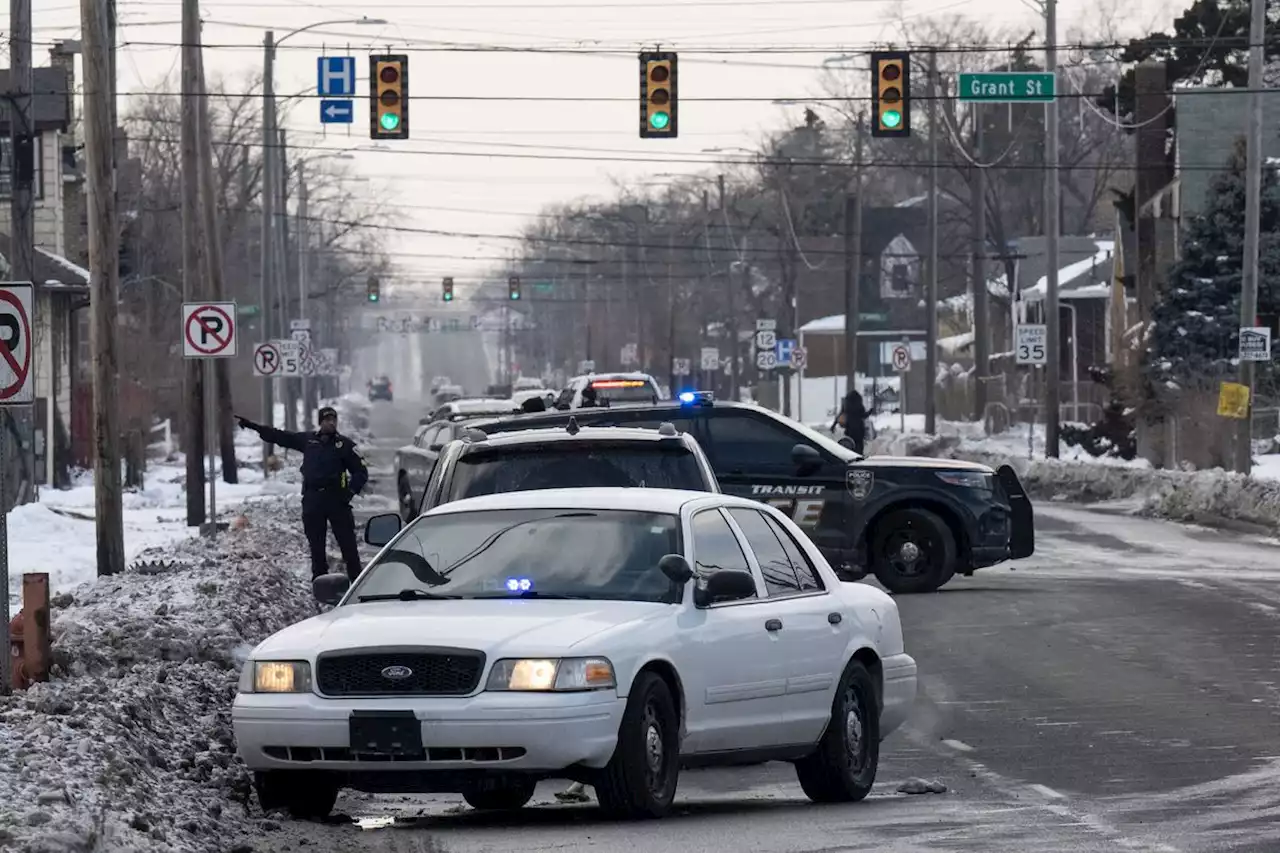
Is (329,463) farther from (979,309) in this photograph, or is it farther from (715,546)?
(979,309)

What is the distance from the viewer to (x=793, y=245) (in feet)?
289

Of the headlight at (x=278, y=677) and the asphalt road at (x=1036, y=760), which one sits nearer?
the asphalt road at (x=1036, y=760)

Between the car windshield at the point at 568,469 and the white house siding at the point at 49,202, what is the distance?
3571 cm

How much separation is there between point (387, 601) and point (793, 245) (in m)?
78.3

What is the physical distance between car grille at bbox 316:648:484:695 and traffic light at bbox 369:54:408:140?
71.4ft

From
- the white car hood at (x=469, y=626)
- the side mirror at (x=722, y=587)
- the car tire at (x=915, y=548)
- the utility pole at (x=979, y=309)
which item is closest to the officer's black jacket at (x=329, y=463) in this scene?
the car tire at (x=915, y=548)

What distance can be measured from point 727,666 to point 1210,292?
40.6 m

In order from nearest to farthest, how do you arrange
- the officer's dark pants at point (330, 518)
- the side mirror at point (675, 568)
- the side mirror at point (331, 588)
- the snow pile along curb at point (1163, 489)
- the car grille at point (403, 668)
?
the car grille at point (403, 668), the side mirror at point (675, 568), the side mirror at point (331, 588), the officer's dark pants at point (330, 518), the snow pile along curb at point (1163, 489)

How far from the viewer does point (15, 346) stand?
1323cm

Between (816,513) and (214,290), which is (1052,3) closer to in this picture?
(214,290)

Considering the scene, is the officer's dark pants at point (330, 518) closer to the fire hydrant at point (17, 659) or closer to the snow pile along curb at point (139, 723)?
the snow pile along curb at point (139, 723)

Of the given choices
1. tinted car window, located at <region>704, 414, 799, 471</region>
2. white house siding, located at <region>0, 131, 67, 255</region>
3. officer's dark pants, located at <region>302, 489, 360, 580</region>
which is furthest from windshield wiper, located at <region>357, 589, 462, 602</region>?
white house siding, located at <region>0, 131, 67, 255</region>

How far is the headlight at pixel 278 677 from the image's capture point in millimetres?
9609

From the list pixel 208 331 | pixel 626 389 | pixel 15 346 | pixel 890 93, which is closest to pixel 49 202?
pixel 626 389
